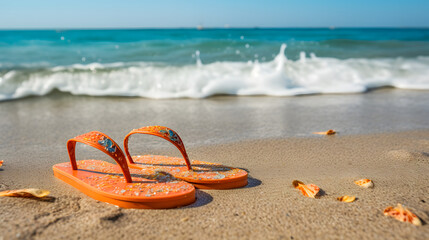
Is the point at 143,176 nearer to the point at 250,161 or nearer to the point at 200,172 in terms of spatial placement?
the point at 200,172

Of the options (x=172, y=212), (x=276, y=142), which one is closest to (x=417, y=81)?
(x=276, y=142)

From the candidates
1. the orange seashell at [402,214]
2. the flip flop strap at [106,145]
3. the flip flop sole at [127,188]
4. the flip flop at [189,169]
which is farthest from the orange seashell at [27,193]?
the orange seashell at [402,214]

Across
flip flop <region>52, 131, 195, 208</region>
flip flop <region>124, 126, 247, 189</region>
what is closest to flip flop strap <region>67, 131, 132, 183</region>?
flip flop <region>52, 131, 195, 208</region>

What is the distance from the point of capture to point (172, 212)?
1694 mm

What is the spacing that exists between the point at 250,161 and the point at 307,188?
0.66 m

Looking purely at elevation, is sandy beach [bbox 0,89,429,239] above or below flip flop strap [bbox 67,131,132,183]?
below

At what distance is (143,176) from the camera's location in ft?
6.70

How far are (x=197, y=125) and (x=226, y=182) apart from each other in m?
1.73

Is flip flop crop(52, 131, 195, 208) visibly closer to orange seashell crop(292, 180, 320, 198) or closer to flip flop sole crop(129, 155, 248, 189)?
flip flop sole crop(129, 155, 248, 189)

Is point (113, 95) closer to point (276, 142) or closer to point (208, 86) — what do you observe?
point (208, 86)

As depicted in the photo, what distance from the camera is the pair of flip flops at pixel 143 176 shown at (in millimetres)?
1746

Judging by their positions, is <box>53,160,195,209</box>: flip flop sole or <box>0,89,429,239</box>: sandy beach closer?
<box>0,89,429,239</box>: sandy beach

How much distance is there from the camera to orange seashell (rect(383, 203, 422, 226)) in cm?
156

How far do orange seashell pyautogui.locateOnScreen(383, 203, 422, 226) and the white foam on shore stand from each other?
3988mm
